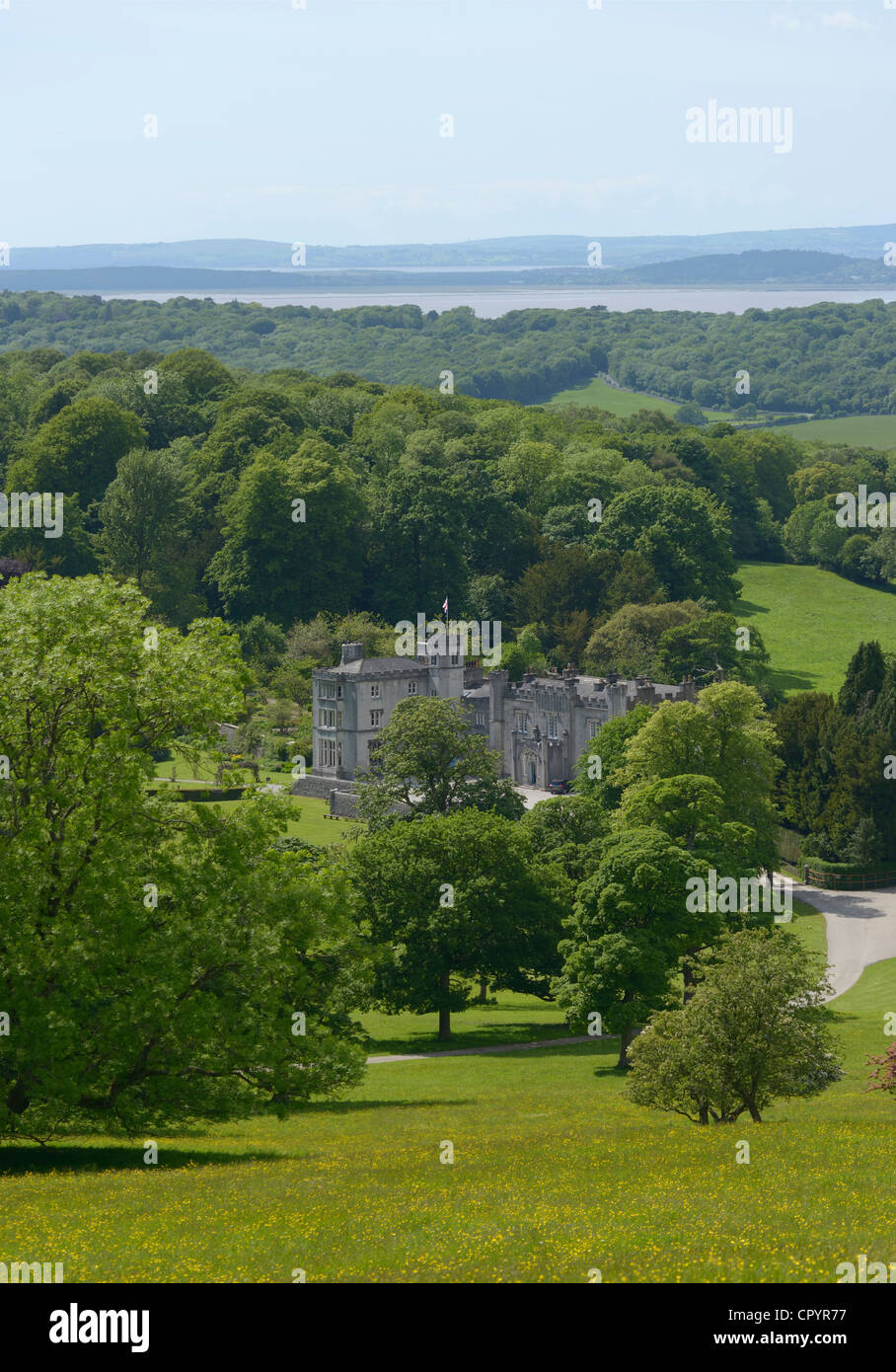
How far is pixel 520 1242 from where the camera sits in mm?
24531

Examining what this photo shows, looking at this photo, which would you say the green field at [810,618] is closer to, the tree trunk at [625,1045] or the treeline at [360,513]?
the treeline at [360,513]

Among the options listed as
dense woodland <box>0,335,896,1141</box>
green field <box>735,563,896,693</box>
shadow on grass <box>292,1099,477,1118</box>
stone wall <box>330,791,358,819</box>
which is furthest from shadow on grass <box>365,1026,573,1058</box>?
green field <box>735,563,896,693</box>

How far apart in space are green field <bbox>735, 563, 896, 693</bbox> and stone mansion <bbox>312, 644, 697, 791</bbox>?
23.8 m

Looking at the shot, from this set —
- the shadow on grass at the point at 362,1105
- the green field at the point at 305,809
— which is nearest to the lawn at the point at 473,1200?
the shadow on grass at the point at 362,1105

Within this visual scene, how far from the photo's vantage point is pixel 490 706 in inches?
4318

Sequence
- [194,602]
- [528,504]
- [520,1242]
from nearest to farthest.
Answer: [520,1242] → [194,602] → [528,504]

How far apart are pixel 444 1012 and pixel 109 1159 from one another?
27.5 meters

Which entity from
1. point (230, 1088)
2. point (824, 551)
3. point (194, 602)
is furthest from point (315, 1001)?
point (824, 551)

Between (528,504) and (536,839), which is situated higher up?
(528,504)

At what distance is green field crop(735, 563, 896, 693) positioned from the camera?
13000cm

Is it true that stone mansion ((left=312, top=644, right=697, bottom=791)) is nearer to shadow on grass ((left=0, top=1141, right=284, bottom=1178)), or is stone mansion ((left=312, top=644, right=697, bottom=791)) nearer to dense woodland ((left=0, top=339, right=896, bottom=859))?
dense woodland ((left=0, top=339, right=896, bottom=859))

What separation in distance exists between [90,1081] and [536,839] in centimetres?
4063

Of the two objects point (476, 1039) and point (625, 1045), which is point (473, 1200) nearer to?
point (625, 1045)
